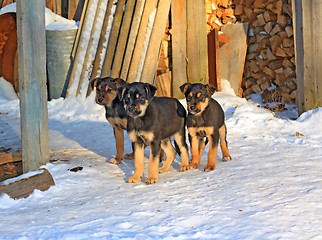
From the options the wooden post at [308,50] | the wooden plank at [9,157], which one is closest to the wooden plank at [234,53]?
the wooden post at [308,50]

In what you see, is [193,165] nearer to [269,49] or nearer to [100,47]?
[100,47]

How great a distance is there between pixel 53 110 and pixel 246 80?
15.1 feet

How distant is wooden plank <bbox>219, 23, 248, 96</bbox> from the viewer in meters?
10.2

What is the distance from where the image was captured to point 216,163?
554 cm

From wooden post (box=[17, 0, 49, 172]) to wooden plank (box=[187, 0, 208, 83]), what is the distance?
456 cm

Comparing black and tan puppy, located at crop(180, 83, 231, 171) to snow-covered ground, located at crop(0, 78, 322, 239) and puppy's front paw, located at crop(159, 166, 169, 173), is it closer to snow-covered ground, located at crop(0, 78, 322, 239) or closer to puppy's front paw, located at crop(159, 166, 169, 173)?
snow-covered ground, located at crop(0, 78, 322, 239)

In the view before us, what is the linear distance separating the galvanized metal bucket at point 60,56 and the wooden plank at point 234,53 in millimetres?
3559

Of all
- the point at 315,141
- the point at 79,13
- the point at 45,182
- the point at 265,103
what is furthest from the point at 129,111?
the point at 79,13

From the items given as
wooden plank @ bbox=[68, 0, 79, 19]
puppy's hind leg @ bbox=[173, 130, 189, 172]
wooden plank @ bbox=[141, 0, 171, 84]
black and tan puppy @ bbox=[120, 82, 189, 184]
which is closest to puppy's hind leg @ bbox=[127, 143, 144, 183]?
black and tan puppy @ bbox=[120, 82, 189, 184]

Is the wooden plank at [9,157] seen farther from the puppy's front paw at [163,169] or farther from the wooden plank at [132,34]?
the wooden plank at [132,34]

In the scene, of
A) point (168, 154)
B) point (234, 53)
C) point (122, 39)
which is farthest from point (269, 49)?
point (168, 154)

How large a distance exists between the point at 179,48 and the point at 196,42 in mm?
394

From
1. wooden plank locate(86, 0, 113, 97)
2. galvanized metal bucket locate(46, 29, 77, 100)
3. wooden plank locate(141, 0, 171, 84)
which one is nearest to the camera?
wooden plank locate(141, 0, 171, 84)

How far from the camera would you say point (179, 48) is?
9.12 metres
